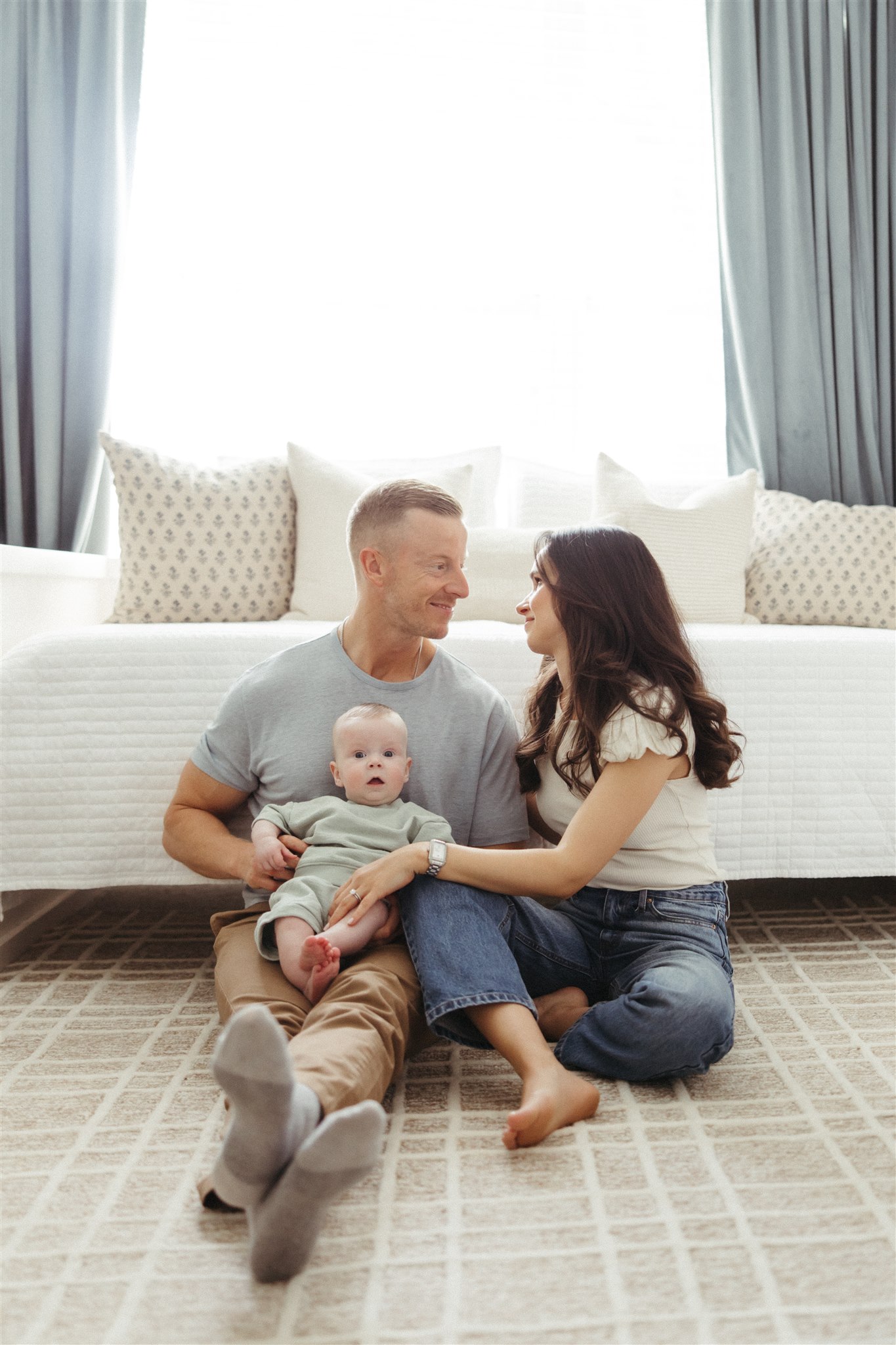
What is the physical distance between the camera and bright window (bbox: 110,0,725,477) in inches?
115

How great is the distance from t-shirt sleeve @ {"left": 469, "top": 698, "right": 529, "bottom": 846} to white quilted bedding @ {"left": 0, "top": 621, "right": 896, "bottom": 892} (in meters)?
0.22

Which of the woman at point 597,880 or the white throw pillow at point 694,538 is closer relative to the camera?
the woman at point 597,880

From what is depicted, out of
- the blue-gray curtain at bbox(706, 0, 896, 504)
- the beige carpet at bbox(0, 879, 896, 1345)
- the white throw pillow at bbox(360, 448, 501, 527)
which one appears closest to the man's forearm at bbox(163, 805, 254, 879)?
the beige carpet at bbox(0, 879, 896, 1345)

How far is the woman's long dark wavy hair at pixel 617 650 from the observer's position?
1.33m

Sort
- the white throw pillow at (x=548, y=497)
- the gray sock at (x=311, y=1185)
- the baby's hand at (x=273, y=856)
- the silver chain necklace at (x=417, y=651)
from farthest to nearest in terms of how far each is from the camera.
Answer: the white throw pillow at (x=548, y=497) < the silver chain necklace at (x=417, y=651) < the baby's hand at (x=273, y=856) < the gray sock at (x=311, y=1185)

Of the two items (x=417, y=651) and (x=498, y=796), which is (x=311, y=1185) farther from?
(x=417, y=651)

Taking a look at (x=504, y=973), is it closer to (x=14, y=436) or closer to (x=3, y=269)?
(x=14, y=436)

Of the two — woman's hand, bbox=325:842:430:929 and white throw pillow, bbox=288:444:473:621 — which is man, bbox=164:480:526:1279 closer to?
woman's hand, bbox=325:842:430:929

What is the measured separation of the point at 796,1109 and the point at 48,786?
3.87 feet

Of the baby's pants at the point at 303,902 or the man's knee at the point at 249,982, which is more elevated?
the baby's pants at the point at 303,902

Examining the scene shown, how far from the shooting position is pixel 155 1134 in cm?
111

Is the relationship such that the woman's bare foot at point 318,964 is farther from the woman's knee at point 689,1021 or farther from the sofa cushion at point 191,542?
the sofa cushion at point 191,542

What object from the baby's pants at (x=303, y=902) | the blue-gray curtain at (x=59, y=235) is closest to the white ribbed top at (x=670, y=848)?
the baby's pants at (x=303, y=902)

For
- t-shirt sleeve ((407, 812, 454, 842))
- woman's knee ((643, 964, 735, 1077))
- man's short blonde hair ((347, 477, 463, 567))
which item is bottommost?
woman's knee ((643, 964, 735, 1077))
